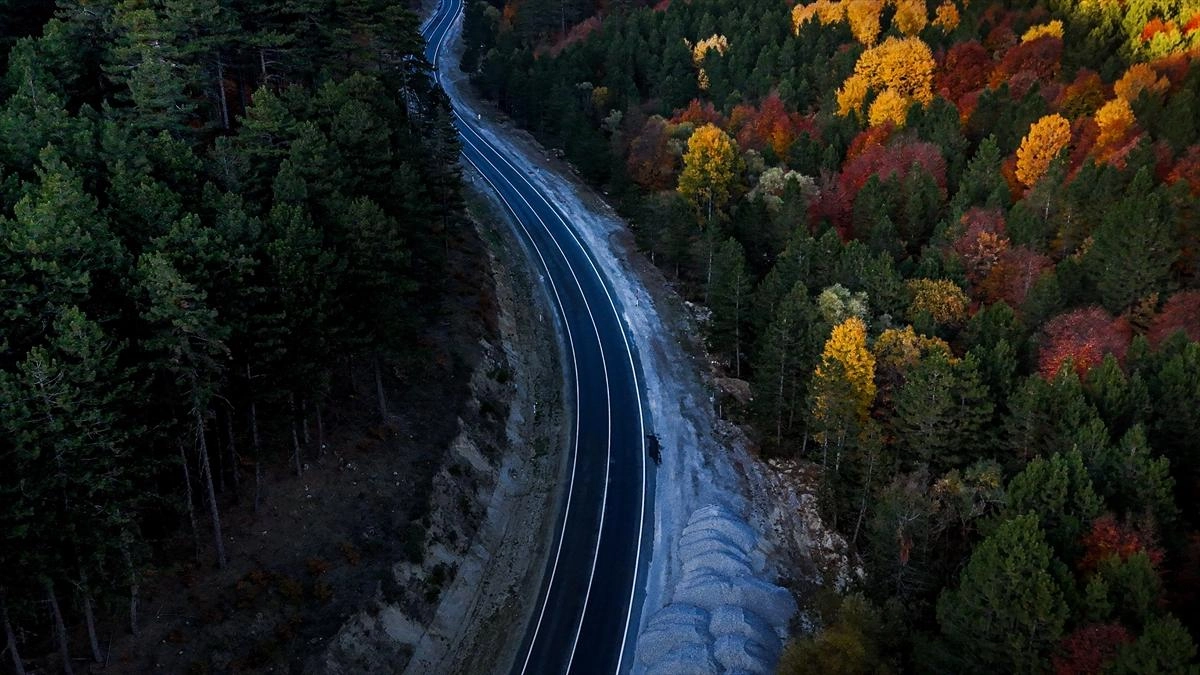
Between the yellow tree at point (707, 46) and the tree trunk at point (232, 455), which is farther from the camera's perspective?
the yellow tree at point (707, 46)

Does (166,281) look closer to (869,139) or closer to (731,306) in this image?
(731,306)

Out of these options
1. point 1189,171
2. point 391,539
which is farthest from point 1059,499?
point 1189,171

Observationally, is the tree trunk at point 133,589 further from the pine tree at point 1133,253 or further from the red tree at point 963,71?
the red tree at point 963,71

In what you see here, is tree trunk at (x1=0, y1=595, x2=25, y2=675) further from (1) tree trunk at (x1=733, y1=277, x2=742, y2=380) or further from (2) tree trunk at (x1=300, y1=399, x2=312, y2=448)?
(1) tree trunk at (x1=733, y1=277, x2=742, y2=380)

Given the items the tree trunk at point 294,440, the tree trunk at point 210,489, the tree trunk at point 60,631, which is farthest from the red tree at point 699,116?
the tree trunk at point 60,631


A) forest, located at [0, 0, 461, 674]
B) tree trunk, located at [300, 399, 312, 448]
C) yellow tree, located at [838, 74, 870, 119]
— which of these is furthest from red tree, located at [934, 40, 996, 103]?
tree trunk, located at [300, 399, 312, 448]

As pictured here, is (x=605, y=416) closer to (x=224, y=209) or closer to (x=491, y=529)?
(x=491, y=529)

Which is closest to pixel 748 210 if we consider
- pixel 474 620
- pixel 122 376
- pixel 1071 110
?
pixel 1071 110
